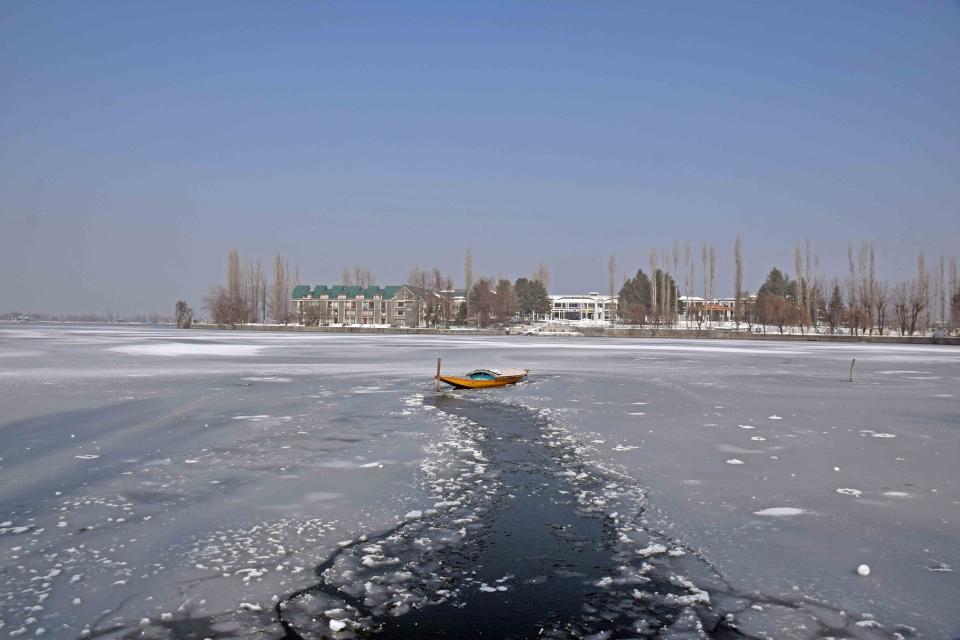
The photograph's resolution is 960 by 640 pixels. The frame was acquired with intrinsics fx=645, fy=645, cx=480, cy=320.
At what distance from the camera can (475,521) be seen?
23.4 feet

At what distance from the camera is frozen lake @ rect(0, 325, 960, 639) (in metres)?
4.89

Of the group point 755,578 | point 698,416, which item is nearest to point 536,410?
point 698,416

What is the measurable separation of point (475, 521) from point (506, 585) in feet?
5.66

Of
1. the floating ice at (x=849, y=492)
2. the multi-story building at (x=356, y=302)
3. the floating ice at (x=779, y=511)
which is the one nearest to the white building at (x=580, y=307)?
the multi-story building at (x=356, y=302)

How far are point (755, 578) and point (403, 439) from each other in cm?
737

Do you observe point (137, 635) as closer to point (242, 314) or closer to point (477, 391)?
point (477, 391)

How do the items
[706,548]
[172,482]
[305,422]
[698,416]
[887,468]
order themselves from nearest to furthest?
[706,548] < [172,482] < [887,468] < [305,422] < [698,416]

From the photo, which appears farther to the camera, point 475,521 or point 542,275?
point 542,275

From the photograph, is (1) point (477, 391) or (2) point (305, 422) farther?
(1) point (477, 391)

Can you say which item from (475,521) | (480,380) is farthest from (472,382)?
(475,521)

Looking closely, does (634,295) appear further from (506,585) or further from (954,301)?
(506,585)

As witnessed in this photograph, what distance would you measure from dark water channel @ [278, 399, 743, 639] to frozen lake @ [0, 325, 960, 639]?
0.02 metres

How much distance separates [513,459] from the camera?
10367mm

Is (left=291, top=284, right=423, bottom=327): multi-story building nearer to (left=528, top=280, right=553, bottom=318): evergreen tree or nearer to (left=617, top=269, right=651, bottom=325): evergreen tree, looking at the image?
(left=528, top=280, right=553, bottom=318): evergreen tree
